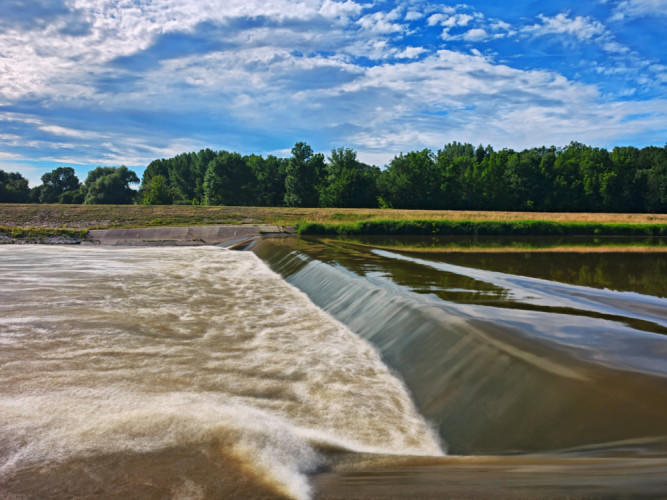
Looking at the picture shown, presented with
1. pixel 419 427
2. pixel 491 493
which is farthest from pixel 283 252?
pixel 491 493

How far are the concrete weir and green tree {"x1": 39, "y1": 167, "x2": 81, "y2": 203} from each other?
78.9 metres

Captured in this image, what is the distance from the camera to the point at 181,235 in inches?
1197

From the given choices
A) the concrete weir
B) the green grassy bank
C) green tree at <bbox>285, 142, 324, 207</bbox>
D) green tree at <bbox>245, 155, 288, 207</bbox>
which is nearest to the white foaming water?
the concrete weir

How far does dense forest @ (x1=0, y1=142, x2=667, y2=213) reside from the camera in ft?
239

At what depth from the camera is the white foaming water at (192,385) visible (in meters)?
4.13

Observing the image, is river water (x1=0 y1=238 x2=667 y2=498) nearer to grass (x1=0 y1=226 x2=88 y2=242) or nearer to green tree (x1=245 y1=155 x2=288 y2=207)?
grass (x1=0 y1=226 x2=88 y2=242)

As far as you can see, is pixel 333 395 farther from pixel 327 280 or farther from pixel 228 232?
pixel 228 232

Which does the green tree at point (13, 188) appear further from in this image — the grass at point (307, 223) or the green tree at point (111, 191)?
the grass at point (307, 223)

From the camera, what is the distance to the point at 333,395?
5684 millimetres

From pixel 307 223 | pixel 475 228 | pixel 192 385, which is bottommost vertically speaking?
pixel 192 385

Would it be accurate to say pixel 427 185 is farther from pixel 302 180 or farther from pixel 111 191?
pixel 111 191

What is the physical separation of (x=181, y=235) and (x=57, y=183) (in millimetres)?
87091

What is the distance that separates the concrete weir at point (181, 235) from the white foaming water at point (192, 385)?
1757cm

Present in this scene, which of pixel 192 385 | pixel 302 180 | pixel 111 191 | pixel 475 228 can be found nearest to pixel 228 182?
pixel 302 180
